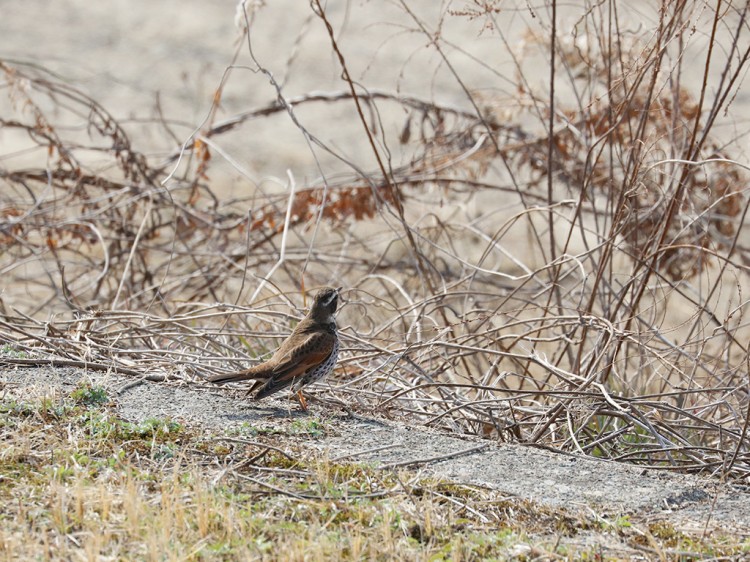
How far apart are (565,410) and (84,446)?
7.96 ft

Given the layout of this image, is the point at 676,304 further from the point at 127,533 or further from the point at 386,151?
the point at 127,533

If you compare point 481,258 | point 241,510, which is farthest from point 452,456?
point 481,258

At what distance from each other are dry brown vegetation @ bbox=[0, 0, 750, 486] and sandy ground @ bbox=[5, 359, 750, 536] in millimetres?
231

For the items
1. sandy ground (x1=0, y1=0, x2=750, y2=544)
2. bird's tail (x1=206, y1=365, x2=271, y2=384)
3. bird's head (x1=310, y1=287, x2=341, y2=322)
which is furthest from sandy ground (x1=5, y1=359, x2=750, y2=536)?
bird's head (x1=310, y1=287, x2=341, y2=322)

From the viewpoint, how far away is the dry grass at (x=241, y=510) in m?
3.61

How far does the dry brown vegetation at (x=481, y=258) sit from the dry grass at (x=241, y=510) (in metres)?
0.97

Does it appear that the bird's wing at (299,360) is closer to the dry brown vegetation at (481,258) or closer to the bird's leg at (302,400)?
the bird's leg at (302,400)

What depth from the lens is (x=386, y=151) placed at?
6.59 meters

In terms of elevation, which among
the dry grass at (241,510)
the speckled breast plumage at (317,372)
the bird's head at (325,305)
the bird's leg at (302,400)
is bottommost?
the dry grass at (241,510)

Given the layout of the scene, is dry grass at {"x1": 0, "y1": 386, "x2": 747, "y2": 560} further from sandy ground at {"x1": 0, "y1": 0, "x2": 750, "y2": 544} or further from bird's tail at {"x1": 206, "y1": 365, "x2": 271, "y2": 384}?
bird's tail at {"x1": 206, "y1": 365, "x2": 271, "y2": 384}

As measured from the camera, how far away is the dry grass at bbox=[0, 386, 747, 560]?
361 centimetres

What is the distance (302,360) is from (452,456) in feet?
3.30

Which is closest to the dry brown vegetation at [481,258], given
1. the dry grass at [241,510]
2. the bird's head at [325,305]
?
the bird's head at [325,305]

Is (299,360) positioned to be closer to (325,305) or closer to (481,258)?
(325,305)
